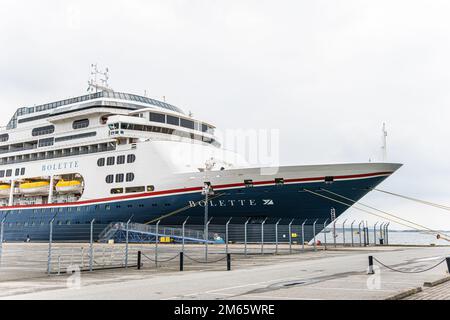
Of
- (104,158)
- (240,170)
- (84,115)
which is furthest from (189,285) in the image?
(84,115)

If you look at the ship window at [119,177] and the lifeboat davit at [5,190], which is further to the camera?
the lifeboat davit at [5,190]

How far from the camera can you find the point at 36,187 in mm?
45656

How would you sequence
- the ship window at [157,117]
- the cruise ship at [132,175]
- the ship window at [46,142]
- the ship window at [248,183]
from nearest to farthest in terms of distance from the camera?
the cruise ship at [132,175] < the ship window at [248,183] < the ship window at [157,117] < the ship window at [46,142]

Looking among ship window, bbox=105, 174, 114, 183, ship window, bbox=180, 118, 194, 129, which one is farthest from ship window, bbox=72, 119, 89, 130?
ship window, bbox=180, 118, 194, 129

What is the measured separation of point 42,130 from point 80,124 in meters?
5.97

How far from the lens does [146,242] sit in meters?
35.7

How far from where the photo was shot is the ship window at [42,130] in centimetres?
4735

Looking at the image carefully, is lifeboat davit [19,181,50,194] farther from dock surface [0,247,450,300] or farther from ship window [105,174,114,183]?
dock surface [0,247,450,300]

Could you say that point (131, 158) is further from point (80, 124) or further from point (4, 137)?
point (4, 137)

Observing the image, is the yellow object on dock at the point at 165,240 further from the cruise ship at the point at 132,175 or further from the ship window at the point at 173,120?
the ship window at the point at 173,120

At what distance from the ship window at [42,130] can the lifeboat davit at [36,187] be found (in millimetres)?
5487

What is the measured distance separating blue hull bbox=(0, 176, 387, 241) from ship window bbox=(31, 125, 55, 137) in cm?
1058

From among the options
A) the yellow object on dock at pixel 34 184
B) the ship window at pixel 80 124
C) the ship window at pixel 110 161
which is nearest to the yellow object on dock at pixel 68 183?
the yellow object on dock at pixel 34 184
